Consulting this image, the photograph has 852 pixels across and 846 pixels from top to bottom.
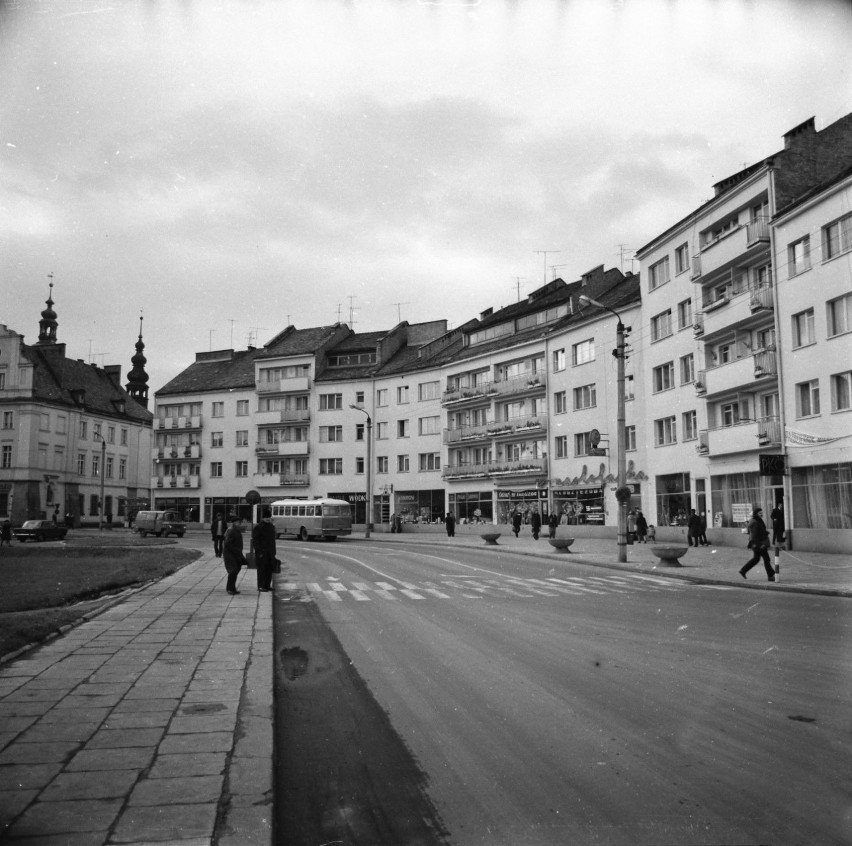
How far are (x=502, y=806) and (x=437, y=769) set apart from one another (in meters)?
0.77

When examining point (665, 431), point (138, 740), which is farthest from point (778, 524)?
point (138, 740)

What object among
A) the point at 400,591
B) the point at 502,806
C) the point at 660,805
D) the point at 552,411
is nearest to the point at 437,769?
the point at 502,806

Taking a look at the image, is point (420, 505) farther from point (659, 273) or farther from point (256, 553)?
point (256, 553)

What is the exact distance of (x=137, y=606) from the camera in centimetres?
1382

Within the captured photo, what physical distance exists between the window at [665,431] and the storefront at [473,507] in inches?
718

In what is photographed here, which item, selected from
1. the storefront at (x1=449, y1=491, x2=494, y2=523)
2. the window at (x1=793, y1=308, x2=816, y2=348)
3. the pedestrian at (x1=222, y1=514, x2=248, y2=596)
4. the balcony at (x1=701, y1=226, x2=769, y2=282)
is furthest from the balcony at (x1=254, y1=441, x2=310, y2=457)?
the pedestrian at (x1=222, y1=514, x2=248, y2=596)

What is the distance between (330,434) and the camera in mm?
71750

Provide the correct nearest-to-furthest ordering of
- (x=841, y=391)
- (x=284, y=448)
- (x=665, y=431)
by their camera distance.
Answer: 1. (x=841, y=391)
2. (x=665, y=431)
3. (x=284, y=448)

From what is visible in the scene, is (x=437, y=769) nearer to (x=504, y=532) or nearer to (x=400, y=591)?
(x=400, y=591)

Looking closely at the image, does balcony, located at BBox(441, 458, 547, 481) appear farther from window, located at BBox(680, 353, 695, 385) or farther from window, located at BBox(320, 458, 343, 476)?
window, located at BBox(680, 353, 695, 385)

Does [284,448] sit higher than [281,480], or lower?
higher

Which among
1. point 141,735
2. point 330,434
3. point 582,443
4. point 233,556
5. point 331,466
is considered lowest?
point 141,735

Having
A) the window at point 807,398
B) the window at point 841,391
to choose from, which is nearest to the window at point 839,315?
the window at point 841,391

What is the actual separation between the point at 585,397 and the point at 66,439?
164 ft
